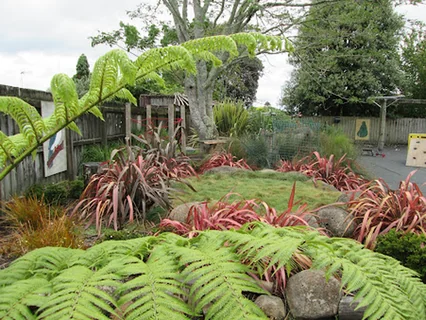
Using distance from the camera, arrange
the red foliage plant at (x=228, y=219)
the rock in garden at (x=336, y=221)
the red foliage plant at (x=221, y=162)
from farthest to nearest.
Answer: the red foliage plant at (x=221, y=162), the rock in garden at (x=336, y=221), the red foliage plant at (x=228, y=219)

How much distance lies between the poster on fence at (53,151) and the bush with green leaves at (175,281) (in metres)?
4.16

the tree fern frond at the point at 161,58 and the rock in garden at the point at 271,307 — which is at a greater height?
the tree fern frond at the point at 161,58

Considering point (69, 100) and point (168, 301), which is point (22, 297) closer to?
point (168, 301)

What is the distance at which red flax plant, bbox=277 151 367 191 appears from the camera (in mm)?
6336

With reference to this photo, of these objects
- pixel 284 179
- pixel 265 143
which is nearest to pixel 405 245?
pixel 284 179

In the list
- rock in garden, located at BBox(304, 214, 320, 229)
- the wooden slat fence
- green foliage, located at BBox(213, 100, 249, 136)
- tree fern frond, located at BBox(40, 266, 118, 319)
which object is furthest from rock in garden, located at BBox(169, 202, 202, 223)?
the wooden slat fence

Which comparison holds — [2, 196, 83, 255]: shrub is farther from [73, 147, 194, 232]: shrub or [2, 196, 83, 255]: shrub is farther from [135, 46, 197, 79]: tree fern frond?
[135, 46, 197, 79]: tree fern frond

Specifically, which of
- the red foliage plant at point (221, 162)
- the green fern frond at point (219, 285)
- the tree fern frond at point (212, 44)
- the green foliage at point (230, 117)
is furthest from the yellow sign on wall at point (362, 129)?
the green fern frond at point (219, 285)

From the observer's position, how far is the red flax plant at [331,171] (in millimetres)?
6336

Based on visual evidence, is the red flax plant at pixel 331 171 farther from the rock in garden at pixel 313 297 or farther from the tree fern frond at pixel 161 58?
the tree fern frond at pixel 161 58

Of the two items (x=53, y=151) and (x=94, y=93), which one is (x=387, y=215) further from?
(x=53, y=151)

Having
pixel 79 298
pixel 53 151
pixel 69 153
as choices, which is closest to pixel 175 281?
pixel 79 298

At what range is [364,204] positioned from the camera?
3598 mm

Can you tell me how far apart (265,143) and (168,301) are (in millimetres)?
7100
